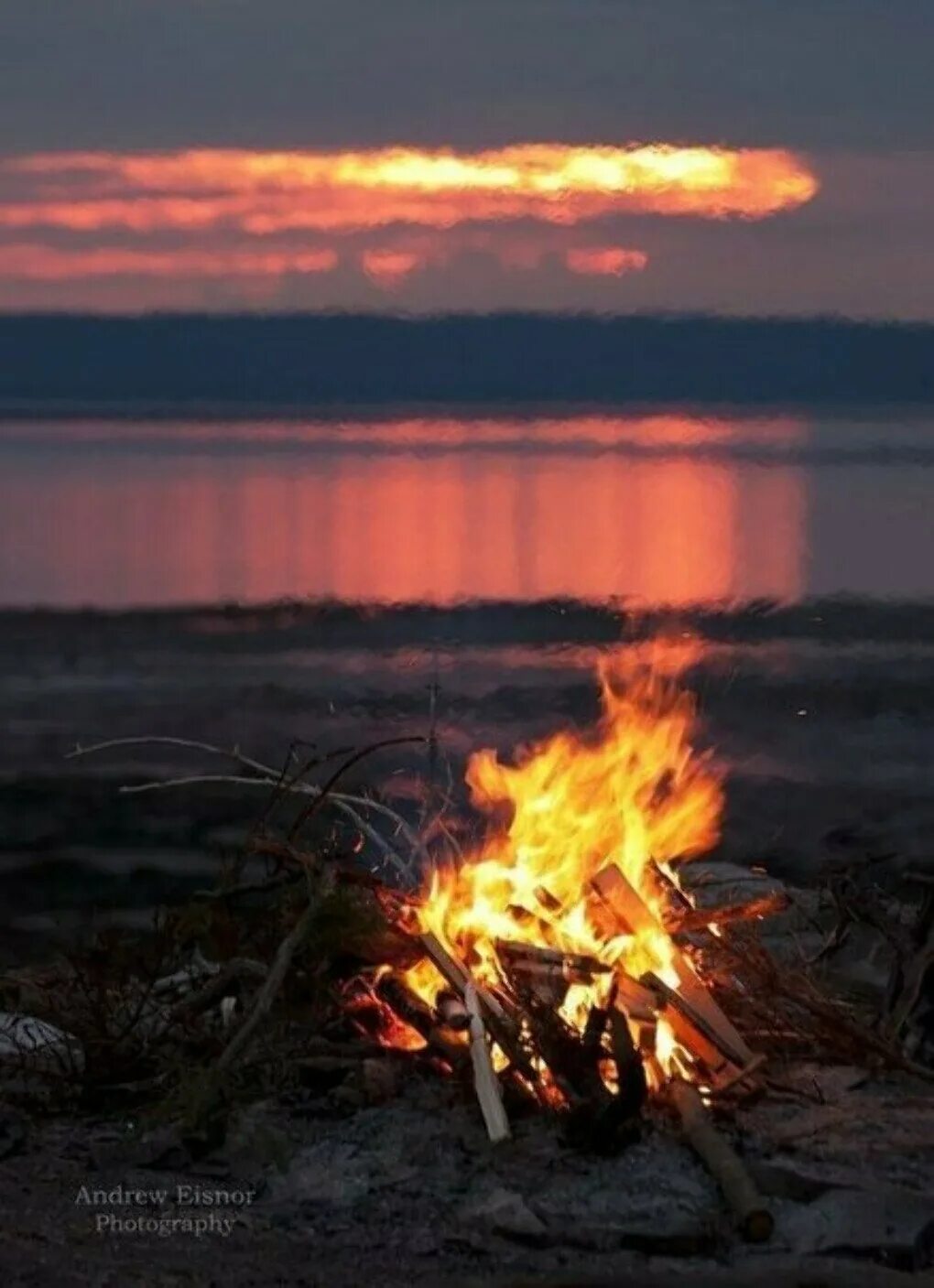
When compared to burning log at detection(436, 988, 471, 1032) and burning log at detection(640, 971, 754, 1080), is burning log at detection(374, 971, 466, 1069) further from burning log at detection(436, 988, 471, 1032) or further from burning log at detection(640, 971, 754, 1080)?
burning log at detection(640, 971, 754, 1080)

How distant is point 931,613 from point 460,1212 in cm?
2013

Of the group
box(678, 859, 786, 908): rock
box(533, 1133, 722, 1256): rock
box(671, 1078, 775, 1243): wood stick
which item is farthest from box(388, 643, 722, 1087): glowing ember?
box(678, 859, 786, 908): rock

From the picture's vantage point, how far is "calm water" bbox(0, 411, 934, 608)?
2859cm

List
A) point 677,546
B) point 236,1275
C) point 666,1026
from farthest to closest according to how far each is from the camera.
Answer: point 677,546 → point 666,1026 → point 236,1275

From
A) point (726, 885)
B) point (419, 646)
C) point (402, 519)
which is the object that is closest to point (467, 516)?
point (402, 519)

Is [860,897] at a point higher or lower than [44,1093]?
higher

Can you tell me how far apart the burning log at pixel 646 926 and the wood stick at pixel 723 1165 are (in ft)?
0.86

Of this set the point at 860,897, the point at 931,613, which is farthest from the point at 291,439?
the point at 860,897

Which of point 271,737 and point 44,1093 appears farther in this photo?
point 271,737

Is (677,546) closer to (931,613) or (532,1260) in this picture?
(931,613)

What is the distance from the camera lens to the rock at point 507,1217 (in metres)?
5.92

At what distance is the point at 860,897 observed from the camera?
744 centimetres

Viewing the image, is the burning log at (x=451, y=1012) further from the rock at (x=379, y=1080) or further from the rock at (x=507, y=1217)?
the rock at (x=507, y=1217)

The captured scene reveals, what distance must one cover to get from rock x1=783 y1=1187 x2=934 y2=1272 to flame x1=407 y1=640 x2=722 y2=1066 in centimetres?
75
